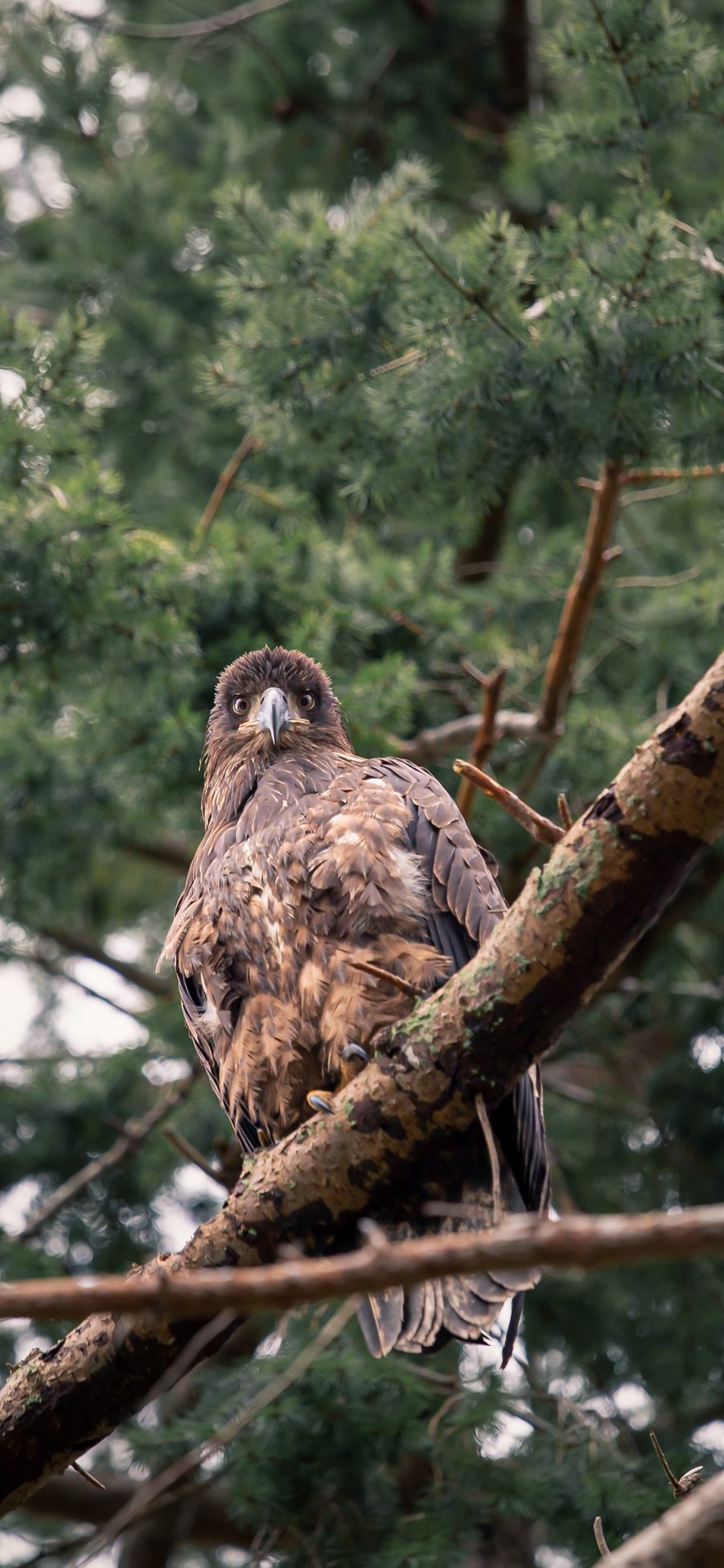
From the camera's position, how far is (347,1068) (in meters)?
3.61

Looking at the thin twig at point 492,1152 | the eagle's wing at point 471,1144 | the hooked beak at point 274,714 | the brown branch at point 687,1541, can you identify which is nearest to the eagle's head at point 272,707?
the hooked beak at point 274,714

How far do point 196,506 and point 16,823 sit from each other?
2.77 metres

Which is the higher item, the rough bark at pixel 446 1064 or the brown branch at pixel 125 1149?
the rough bark at pixel 446 1064

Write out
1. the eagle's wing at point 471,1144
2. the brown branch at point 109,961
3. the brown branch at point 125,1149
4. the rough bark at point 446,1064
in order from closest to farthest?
the rough bark at point 446,1064 → the eagle's wing at point 471,1144 → the brown branch at point 125,1149 → the brown branch at point 109,961

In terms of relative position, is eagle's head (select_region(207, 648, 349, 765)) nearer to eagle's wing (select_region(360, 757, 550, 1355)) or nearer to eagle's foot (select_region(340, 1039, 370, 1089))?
eagle's wing (select_region(360, 757, 550, 1355))

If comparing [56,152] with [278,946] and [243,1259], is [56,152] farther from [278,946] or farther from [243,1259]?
[243,1259]

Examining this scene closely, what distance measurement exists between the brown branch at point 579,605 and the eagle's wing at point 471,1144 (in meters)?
1.11

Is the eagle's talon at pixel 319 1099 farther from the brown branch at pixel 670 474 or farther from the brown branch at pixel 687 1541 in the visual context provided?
the brown branch at pixel 670 474

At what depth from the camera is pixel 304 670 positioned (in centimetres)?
474

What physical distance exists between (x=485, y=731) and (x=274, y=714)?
0.82 m

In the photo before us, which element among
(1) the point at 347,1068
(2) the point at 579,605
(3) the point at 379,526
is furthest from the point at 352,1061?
(3) the point at 379,526

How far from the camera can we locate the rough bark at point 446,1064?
2.51 metres

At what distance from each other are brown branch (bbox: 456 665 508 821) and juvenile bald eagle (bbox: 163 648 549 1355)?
1.93 feet

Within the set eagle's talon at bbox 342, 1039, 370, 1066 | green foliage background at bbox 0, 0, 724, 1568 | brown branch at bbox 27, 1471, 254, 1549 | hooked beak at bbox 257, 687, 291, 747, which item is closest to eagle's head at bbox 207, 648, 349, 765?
hooked beak at bbox 257, 687, 291, 747
